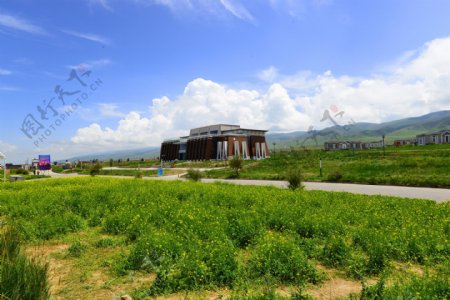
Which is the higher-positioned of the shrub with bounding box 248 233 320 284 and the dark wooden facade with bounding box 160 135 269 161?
the dark wooden facade with bounding box 160 135 269 161

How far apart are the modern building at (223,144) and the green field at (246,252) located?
6238 cm

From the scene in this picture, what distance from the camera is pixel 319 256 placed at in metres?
6.33

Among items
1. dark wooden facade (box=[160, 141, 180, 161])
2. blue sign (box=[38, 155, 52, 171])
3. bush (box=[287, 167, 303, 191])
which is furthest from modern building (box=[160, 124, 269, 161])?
bush (box=[287, 167, 303, 191])

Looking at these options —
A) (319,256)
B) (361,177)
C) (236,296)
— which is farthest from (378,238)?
(361,177)

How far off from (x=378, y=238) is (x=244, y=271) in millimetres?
3246

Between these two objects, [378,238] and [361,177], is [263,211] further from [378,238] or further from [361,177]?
[361,177]

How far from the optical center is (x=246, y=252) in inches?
268

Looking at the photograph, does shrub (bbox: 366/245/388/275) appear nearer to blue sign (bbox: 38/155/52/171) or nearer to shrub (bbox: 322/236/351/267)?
shrub (bbox: 322/236/351/267)

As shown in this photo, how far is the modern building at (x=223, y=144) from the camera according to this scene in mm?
76750

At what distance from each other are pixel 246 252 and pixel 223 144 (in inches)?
2751

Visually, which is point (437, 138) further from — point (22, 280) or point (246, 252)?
point (22, 280)

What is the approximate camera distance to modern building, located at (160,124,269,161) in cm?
7675

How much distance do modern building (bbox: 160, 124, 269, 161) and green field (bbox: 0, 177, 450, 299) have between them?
6238cm

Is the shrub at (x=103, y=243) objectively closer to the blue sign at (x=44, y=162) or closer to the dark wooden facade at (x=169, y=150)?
the blue sign at (x=44, y=162)
